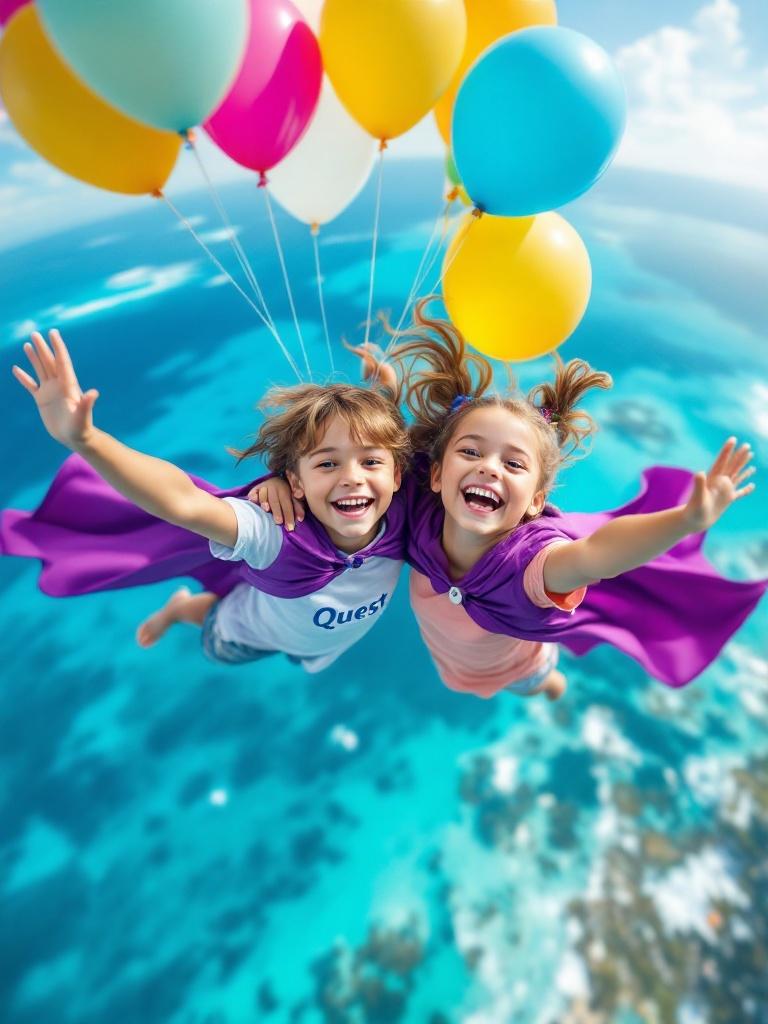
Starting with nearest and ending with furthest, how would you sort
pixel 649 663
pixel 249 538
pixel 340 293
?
pixel 249 538 < pixel 649 663 < pixel 340 293

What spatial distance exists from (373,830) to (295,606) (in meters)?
1.60

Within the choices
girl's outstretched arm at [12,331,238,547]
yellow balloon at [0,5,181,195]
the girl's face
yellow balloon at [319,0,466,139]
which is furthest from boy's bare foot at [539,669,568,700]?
yellow balloon at [0,5,181,195]

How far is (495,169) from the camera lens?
1.51 metres

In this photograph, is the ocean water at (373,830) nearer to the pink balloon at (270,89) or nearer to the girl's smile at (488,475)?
the girl's smile at (488,475)

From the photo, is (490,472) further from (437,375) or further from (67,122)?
(67,122)

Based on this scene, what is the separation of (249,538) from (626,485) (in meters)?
3.70

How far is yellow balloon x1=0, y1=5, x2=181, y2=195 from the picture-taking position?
55.9 inches

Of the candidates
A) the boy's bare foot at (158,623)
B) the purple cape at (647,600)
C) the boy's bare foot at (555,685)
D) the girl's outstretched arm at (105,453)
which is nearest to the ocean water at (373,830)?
the boy's bare foot at (555,685)

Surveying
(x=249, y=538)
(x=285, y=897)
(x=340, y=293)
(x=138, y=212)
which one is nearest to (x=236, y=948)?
(x=285, y=897)

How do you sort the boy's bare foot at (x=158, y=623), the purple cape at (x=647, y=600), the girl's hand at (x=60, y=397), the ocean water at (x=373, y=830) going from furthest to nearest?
the boy's bare foot at (x=158, y=623) → the ocean water at (x=373, y=830) → the purple cape at (x=647, y=600) → the girl's hand at (x=60, y=397)

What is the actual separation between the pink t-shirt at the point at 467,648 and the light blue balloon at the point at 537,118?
45.1 inches

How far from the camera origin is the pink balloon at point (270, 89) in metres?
1.55

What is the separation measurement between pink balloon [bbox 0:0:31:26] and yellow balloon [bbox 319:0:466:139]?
30.0 inches

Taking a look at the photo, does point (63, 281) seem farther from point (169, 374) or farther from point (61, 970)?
point (61, 970)
